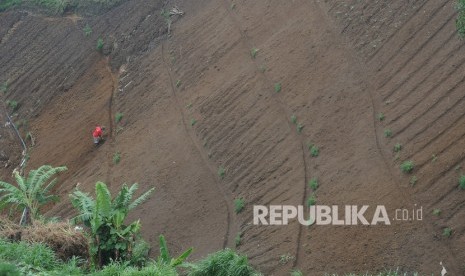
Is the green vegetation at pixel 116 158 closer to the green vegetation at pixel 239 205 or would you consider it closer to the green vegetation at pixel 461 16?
the green vegetation at pixel 239 205

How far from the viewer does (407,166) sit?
1580 centimetres

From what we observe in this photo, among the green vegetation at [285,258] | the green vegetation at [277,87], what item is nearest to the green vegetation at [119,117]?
the green vegetation at [277,87]

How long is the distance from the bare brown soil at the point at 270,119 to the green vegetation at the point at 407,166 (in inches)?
7.9

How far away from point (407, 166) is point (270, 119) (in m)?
5.14

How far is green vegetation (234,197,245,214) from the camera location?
58.4ft

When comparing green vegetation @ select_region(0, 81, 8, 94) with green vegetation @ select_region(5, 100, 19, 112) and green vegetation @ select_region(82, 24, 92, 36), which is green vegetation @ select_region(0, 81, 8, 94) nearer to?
green vegetation @ select_region(5, 100, 19, 112)

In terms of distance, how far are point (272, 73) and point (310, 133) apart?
351 cm

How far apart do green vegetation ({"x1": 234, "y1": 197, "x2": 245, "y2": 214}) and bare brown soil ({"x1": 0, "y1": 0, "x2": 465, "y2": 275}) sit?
14 centimetres

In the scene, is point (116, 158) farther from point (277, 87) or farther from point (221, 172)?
point (277, 87)

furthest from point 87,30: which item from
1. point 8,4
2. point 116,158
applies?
point 116,158

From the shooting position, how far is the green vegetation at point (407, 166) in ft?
51.7

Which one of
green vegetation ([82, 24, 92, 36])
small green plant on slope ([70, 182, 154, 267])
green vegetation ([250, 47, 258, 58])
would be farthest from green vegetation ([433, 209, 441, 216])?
green vegetation ([82, 24, 92, 36])

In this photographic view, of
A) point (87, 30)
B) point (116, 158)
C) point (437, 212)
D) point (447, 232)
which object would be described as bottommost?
point (447, 232)

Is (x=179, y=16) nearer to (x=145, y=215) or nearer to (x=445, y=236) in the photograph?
(x=145, y=215)
